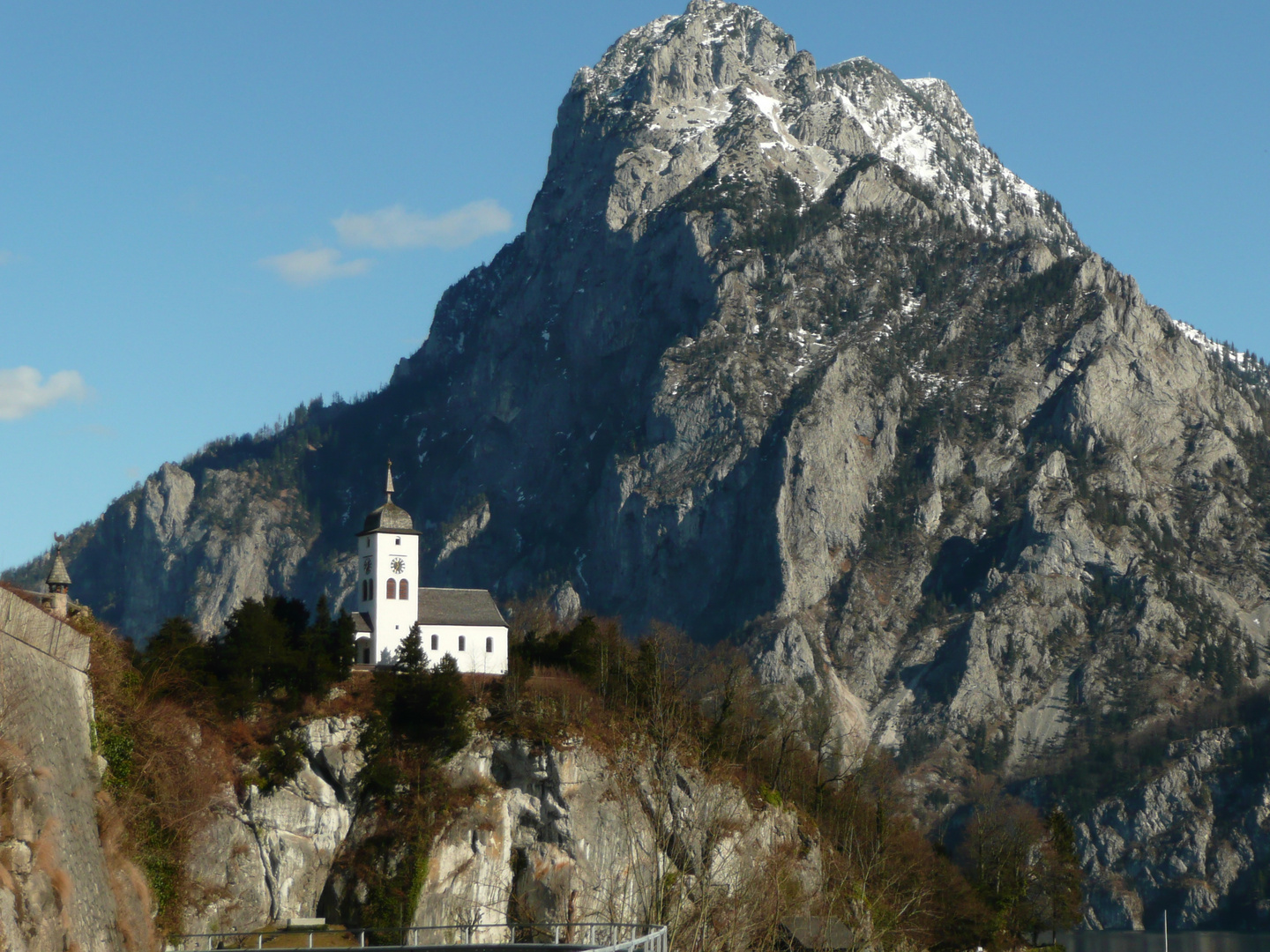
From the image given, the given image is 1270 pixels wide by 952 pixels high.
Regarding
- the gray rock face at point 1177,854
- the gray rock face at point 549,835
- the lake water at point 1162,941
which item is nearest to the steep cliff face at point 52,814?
the gray rock face at point 549,835

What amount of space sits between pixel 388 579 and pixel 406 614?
8.67ft

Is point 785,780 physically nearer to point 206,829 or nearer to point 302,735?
point 302,735

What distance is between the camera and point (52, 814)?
149ft

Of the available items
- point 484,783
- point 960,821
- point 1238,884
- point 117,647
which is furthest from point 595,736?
point 1238,884

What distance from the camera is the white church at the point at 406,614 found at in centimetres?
10219

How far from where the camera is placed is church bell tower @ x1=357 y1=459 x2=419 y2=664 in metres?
102

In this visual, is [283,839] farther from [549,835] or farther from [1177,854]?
[1177,854]

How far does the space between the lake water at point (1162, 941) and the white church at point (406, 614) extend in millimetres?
73808

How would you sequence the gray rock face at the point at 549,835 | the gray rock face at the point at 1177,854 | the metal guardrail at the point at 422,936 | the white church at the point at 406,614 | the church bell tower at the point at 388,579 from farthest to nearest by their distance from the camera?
the gray rock face at the point at 1177,854
the white church at the point at 406,614
the church bell tower at the point at 388,579
the gray rock face at the point at 549,835
the metal guardrail at the point at 422,936

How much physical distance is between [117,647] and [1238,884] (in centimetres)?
16027

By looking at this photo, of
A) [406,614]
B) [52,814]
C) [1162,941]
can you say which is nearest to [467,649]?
[406,614]

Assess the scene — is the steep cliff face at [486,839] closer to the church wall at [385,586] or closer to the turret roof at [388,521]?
the church wall at [385,586]

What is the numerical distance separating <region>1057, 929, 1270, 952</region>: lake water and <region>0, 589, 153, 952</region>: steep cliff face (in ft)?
377

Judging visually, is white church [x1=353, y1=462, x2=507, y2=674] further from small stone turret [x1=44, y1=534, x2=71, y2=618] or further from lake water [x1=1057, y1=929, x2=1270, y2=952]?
lake water [x1=1057, y1=929, x2=1270, y2=952]
